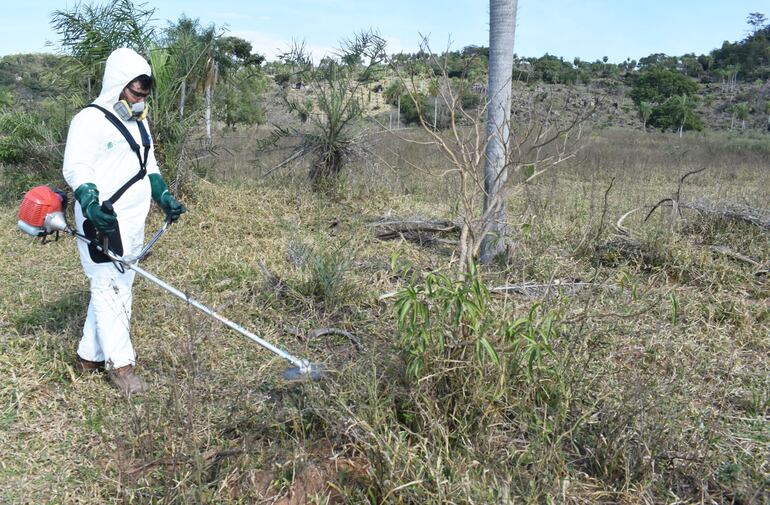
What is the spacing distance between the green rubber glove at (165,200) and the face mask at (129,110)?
39 centimetres

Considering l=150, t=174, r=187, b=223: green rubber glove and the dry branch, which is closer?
l=150, t=174, r=187, b=223: green rubber glove

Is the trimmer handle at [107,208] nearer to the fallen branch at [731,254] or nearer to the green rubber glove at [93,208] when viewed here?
the green rubber glove at [93,208]

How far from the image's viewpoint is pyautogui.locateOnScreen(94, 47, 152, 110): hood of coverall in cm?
322

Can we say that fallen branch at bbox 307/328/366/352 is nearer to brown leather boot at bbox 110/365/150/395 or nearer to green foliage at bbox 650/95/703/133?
brown leather boot at bbox 110/365/150/395

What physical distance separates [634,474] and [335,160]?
6.16m

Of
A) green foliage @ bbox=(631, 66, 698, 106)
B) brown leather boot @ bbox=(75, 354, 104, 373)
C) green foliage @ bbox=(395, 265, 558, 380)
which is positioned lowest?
brown leather boot @ bbox=(75, 354, 104, 373)

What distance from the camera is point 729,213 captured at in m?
5.73

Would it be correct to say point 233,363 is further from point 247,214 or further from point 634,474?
point 247,214

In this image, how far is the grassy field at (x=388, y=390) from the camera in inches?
94.1

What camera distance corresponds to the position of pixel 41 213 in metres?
3.18

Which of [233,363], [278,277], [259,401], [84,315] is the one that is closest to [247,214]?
[278,277]

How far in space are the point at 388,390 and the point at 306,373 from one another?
15.6 inches

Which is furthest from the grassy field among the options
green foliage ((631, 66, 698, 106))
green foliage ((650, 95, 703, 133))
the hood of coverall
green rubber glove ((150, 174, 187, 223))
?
green foliage ((631, 66, 698, 106))

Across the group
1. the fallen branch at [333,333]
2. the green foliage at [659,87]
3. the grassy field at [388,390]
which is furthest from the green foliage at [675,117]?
the fallen branch at [333,333]
